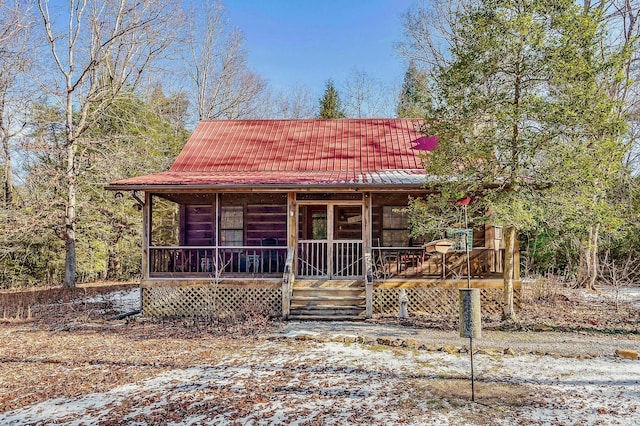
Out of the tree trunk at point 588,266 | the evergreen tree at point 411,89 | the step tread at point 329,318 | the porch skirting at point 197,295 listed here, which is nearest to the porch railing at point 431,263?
the step tread at point 329,318

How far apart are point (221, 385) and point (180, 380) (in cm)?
64

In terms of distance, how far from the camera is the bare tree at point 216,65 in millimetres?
26984

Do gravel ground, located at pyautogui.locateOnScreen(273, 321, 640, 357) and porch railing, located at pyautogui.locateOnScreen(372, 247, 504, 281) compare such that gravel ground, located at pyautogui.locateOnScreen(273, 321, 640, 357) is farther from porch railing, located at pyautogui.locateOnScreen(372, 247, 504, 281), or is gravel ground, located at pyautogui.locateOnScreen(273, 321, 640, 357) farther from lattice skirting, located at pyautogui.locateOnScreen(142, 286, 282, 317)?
porch railing, located at pyautogui.locateOnScreen(372, 247, 504, 281)

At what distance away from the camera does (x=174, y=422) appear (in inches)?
172

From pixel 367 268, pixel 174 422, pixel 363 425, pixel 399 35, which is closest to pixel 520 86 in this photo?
pixel 367 268

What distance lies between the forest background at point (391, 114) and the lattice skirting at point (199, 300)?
4.33 metres

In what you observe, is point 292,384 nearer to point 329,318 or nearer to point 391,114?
point 329,318

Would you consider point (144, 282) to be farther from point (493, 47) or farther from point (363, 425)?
point (493, 47)

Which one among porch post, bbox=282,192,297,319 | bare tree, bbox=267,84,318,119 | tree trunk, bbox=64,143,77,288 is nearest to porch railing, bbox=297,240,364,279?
porch post, bbox=282,192,297,319

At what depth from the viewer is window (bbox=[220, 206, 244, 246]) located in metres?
13.4

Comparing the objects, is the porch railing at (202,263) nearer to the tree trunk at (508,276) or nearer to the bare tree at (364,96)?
the tree trunk at (508,276)

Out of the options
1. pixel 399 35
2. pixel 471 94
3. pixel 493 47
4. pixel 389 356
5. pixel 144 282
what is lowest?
pixel 389 356

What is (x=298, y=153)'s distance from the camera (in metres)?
14.1

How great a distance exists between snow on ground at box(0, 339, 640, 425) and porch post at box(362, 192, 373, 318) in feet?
→ 9.68
